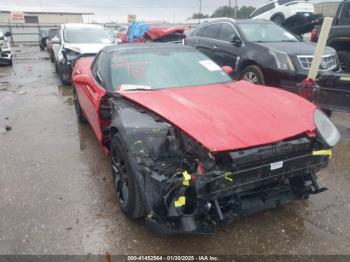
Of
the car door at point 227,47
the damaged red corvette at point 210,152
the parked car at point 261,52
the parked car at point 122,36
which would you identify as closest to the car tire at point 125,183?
the damaged red corvette at point 210,152

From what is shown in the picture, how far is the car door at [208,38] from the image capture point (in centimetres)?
815

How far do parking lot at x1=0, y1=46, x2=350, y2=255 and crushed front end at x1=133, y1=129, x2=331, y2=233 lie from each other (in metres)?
0.38

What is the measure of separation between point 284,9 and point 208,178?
14.2m

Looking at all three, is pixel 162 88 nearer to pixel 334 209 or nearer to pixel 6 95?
pixel 334 209

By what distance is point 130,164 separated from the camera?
8.84 ft

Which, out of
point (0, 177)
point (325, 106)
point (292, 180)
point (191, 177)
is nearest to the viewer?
point (191, 177)

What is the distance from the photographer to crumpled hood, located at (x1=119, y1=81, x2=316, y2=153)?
2.49m

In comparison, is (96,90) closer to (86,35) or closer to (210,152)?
(210,152)

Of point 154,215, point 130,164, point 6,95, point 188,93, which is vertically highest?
point 188,93

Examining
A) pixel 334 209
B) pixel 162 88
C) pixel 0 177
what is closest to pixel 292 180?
pixel 334 209

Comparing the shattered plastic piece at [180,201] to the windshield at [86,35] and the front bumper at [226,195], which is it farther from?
the windshield at [86,35]

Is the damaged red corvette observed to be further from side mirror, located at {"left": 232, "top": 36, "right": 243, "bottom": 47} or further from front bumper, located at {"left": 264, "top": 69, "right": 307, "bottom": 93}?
side mirror, located at {"left": 232, "top": 36, "right": 243, "bottom": 47}

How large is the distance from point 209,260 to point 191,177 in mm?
766

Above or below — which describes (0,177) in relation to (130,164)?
below
